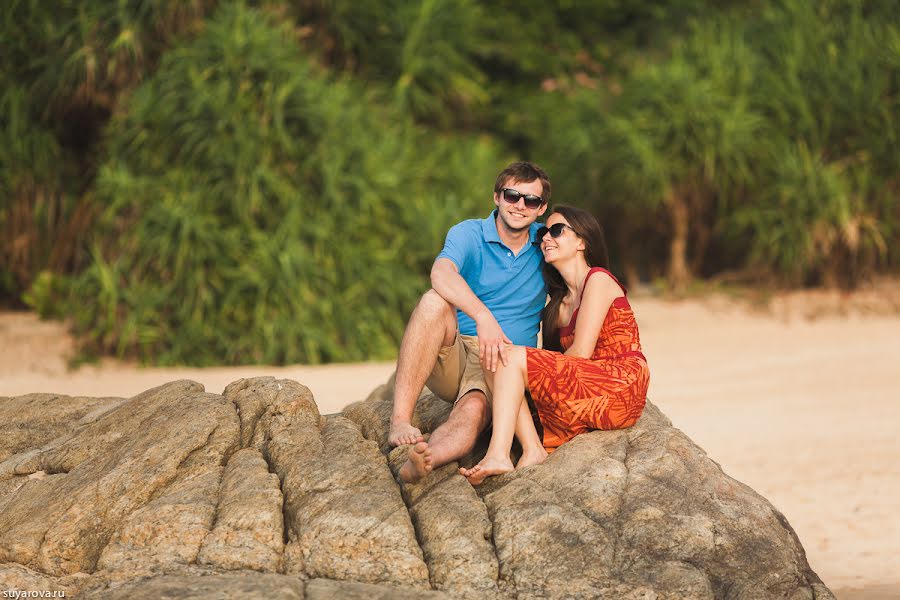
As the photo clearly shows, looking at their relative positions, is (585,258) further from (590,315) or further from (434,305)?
(434,305)

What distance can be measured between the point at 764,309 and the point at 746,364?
176cm

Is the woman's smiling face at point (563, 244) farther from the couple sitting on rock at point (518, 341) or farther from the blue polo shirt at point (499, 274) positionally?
the blue polo shirt at point (499, 274)

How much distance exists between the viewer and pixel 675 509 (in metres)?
4.07

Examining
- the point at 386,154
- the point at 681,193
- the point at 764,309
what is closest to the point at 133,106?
the point at 386,154

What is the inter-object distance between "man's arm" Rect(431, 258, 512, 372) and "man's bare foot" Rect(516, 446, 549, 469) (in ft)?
1.25

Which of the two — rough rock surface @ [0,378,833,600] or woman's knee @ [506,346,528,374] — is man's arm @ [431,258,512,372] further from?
rough rock surface @ [0,378,833,600]

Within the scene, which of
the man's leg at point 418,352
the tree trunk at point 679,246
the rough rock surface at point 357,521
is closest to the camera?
the rough rock surface at point 357,521

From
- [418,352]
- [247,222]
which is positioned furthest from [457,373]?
[247,222]

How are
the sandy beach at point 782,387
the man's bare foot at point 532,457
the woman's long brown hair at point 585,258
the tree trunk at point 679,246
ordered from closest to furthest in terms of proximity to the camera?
1. the man's bare foot at point 532,457
2. the woman's long brown hair at point 585,258
3. the sandy beach at point 782,387
4. the tree trunk at point 679,246

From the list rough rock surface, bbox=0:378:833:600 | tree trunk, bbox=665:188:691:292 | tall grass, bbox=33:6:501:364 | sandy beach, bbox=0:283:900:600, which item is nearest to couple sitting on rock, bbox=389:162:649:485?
rough rock surface, bbox=0:378:833:600

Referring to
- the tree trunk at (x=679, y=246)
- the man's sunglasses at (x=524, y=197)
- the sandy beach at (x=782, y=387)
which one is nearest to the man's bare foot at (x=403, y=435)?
the man's sunglasses at (x=524, y=197)

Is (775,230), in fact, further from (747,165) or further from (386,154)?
(386,154)

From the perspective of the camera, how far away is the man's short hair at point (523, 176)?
487 centimetres

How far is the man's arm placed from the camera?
4.49 m
